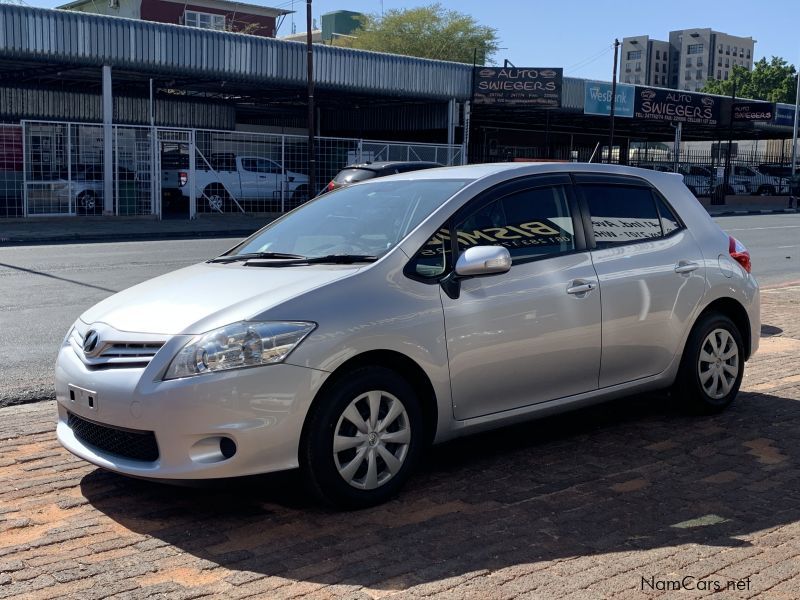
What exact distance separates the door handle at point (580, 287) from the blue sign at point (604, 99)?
1348 inches

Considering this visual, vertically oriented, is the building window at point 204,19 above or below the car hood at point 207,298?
above

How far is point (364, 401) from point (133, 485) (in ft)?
4.43

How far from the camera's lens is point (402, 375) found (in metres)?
4.62

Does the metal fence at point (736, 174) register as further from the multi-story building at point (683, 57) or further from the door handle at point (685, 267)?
the multi-story building at point (683, 57)

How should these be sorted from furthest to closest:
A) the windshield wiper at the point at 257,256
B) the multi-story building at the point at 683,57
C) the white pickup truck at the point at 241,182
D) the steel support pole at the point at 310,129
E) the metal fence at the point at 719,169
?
1. the multi-story building at the point at 683,57
2. the metal fence at the point at 719,169
3. the white pickup truck at the point at 241,182
4. the steel support pole at the point at 310,129
5. the windshield wiper at the point at 257,256

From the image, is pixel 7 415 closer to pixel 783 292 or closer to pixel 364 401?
pixel 364 401

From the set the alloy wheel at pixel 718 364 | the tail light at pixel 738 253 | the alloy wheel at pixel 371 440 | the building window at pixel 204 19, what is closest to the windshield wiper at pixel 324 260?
the alloy wheel at pixel 371 440

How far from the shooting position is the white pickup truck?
2644 centimetres

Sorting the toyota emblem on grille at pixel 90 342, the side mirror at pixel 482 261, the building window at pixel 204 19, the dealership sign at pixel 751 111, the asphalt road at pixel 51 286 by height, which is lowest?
the asphalt road at pixel 51 286

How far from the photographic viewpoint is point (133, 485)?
4.79m

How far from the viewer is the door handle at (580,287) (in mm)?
5246

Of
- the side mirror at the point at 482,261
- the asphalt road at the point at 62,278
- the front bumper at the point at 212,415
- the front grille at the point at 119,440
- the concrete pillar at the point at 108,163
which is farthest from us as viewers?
the concrete pillar at the point at 108,163

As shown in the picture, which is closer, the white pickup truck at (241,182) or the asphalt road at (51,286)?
the asphalt road at (51,286)

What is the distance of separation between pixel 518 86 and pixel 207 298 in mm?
31491
